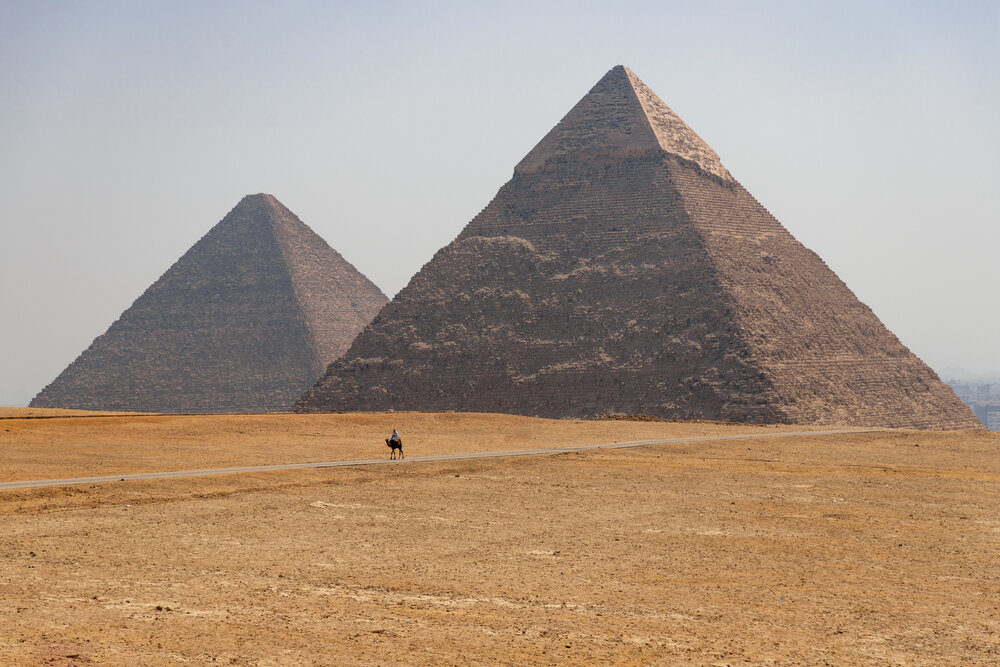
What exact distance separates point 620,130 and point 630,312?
18.5m

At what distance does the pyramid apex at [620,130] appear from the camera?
88.4 meters

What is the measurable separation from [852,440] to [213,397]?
91.3 m

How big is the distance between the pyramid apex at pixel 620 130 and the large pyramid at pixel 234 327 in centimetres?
3972

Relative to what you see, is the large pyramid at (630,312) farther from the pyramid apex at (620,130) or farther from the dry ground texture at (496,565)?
the dry ground texture at (496,565)

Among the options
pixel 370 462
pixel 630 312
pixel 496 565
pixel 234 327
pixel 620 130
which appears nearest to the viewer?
pixel 496 565

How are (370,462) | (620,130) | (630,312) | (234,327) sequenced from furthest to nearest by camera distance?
(234,327) < (620,130) < (630,312) < (370,462)

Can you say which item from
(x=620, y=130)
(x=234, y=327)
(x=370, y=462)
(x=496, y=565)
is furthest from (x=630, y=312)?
(x=234, y=327)

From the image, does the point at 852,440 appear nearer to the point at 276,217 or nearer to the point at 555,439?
the point at 555,439

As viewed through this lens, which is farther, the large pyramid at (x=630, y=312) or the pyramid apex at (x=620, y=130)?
the pyramid apex at (x=620, y=130)

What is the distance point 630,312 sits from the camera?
7806cm

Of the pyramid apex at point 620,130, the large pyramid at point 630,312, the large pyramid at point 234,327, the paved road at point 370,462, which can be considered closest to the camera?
the paved road at point 370,462

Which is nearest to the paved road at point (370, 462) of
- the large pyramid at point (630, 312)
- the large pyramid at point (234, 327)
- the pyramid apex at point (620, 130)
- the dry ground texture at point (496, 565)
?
the dry ground texture at point (496, 565)

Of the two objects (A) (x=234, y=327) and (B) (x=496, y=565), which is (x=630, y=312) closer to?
(B) (x=496, y=565)

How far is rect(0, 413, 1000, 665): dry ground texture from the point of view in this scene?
10852mm
